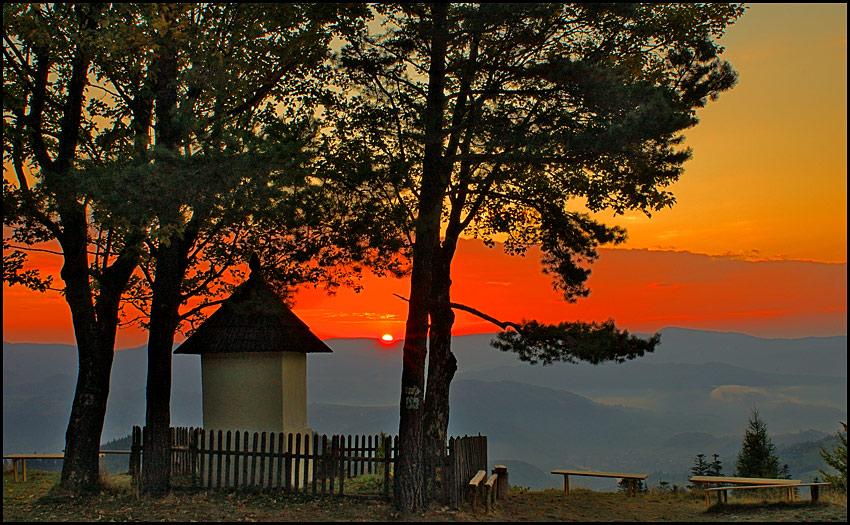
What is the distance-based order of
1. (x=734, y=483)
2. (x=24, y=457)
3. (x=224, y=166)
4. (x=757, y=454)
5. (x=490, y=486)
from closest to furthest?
(x=224, y=166)
(x=490, y=486)
(x=734, y=483)
(x=24, y=457)
(x=757, y=454)

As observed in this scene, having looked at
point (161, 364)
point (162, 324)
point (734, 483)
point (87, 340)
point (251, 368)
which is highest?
point (162, 324)

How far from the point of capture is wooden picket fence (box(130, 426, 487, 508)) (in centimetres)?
1603

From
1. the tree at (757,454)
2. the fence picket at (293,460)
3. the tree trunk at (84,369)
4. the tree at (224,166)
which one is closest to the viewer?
the tree at (224,166)

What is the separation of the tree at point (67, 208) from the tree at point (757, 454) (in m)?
21.6

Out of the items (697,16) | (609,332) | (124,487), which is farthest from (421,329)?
(697,16)

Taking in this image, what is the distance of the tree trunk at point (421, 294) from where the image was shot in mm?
14953

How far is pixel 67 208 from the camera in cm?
1631

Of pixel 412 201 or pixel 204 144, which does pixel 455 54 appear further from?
pixel 204 144

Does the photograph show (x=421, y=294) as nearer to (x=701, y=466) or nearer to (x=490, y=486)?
(x=490, y=486)

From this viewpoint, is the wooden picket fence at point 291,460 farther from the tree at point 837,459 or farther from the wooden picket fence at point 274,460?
the tree at point 837,459

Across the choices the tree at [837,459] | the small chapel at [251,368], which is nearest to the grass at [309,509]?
the small chapel at [251,368]

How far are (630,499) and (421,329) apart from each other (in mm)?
8426

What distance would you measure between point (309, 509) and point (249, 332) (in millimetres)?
5360

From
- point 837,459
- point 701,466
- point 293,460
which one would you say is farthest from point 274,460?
point 701,466
